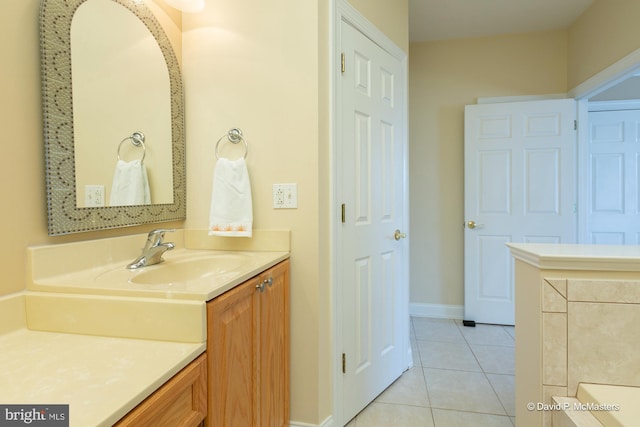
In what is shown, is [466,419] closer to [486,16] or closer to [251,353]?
[251,353]

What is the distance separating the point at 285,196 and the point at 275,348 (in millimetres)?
662

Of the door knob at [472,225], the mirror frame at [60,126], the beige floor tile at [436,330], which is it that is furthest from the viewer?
the door knob at [472,225]

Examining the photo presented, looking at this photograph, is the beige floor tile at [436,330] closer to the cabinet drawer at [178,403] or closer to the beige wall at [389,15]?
the beige wall at [389,15]

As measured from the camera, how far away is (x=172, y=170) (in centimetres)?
169

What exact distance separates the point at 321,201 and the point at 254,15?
3.05ft

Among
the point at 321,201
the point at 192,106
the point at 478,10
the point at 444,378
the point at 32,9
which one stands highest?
the point at 478,10

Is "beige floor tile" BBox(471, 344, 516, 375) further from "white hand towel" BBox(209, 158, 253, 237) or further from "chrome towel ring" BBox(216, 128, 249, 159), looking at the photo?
"chrome towel ring" BBox(216, 128, 249, 159)

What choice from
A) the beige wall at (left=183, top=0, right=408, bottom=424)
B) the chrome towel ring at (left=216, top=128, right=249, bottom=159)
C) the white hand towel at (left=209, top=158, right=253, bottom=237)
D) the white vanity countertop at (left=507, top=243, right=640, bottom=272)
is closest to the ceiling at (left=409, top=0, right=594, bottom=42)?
the beige wall at (left=183, top=0, right=408, bottom=424)

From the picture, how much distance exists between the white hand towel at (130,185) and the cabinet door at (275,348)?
636 millimetres

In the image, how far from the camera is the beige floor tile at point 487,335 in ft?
9.37

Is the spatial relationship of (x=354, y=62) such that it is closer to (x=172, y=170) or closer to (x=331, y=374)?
(x=172, y=170)

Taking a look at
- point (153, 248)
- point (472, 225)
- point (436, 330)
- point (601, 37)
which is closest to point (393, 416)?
point (436, 330)

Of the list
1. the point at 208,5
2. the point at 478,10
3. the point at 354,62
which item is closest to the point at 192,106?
the point at 208,5

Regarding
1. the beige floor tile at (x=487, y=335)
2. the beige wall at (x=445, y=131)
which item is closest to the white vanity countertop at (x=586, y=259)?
the beige floor tile at (x=487, y=335)
